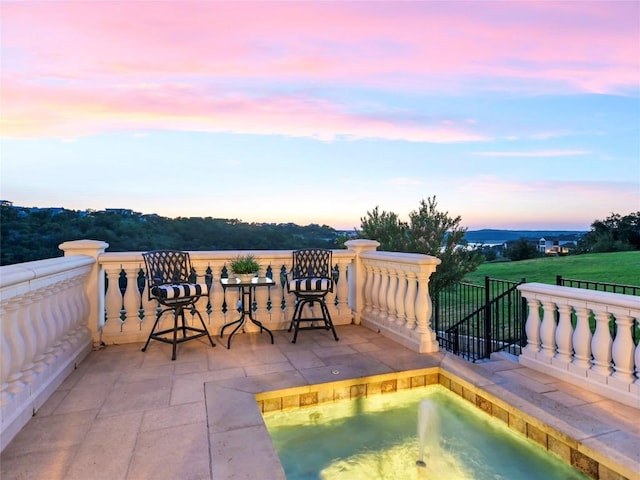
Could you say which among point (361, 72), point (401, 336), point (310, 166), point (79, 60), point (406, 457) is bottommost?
point (406, 457)

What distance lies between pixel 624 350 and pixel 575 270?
15.2 meters

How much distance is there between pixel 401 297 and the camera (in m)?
3.94

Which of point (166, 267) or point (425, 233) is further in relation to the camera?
point (425, 233)

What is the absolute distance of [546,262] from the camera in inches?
736

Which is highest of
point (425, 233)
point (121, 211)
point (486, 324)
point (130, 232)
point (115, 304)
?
point (121, 211)

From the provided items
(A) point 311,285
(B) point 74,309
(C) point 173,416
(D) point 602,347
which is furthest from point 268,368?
(D) point 602,347

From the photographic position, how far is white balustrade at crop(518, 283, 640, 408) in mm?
2410

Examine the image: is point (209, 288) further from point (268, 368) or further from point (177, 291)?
point (268, 368)

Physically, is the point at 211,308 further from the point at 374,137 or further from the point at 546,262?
the point at 546,262

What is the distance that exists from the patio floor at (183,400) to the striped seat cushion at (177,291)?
0.58 meters

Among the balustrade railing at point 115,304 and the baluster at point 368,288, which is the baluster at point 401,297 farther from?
the baluster at point 368,288

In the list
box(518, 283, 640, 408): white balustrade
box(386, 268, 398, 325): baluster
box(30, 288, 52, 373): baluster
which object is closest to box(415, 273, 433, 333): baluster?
box(386, 268, 398, 325): baluster

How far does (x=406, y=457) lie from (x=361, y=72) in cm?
530

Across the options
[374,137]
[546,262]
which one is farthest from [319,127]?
[546,262]
